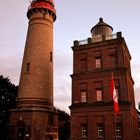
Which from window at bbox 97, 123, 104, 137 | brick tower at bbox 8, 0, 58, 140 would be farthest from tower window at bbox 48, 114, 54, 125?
window at bbox 97, 123, 104, 137

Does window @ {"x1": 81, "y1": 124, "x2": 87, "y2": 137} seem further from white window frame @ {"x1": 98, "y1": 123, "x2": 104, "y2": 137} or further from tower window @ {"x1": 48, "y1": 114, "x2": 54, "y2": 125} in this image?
tower window @ {"x1": 48, "y1": 114, "x2": 54, "y2": 125}

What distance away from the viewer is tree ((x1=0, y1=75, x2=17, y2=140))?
42094mm

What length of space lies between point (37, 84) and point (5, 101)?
42.5ft

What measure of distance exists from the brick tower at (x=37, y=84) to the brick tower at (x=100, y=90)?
174 inches

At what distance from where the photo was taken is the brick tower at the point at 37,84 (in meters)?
31.9

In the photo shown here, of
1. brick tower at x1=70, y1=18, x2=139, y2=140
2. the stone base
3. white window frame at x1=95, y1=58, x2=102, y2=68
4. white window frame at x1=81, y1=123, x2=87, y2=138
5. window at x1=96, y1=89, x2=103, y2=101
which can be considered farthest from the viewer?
white window frame at x1=95, y1=58, x2=102, y2=68

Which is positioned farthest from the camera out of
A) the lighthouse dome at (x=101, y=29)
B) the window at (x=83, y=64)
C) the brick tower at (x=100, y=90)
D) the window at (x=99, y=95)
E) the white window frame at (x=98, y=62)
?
the lighthouse dome at (x=101, y=29)

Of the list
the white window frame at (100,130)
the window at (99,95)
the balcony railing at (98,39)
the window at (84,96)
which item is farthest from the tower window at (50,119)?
the balcony railing at (98,39)

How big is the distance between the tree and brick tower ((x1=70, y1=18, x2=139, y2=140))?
16998mm

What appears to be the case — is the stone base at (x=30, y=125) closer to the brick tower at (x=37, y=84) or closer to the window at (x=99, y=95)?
the brick tower at (x=37, y=84)

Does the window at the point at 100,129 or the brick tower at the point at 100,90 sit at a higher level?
the brick tower at the point at 100,90

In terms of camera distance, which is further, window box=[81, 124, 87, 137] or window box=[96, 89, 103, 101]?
window box=[96, 89, 103, 101]

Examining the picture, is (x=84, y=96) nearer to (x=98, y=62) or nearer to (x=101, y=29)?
(x=98, y=62)

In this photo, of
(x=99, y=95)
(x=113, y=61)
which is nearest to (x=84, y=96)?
(x=99, y=95)
